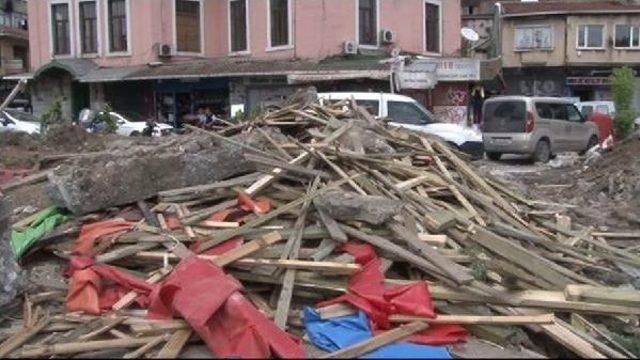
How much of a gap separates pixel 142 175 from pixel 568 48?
3883 centimetres

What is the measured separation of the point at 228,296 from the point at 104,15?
29948 millimetres

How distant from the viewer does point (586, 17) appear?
141 ft

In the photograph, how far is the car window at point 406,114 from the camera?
17.8 metres

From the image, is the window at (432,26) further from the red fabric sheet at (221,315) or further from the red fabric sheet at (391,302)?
the red fabric sheet at (221,315)

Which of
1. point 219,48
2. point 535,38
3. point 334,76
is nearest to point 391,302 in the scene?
point 334,76

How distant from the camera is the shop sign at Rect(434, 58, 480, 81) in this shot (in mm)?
26859

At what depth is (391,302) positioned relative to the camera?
542cm

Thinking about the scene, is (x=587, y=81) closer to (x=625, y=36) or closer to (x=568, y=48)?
(x=568, y=48)

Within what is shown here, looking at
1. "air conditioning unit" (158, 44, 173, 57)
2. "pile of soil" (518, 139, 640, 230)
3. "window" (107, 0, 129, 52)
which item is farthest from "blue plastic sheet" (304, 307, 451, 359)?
"window" (107, 0, 129, 52)

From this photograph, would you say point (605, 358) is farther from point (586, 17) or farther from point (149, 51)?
point (586, 17)

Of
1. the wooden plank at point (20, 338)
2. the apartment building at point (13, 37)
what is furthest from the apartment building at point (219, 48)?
the wooden plank at point (20, 338)

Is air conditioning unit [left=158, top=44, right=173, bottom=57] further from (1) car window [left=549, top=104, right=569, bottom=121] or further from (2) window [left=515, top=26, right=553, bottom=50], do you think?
(2) window [left=515, top=26, right=553, bottom=50]

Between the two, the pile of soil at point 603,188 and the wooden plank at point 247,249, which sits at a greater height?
the wooden plank at point 247,249

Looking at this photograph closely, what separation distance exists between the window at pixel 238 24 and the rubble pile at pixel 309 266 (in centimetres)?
2390
